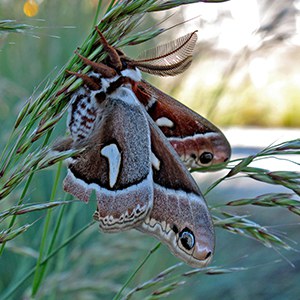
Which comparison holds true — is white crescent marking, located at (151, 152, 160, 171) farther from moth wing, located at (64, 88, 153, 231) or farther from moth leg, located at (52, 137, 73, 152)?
moth leg, located at (52, 137, 73, 152)

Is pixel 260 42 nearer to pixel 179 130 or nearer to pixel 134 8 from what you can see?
pixel 179 130

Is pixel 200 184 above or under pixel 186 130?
under

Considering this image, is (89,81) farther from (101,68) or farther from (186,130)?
(186,130)

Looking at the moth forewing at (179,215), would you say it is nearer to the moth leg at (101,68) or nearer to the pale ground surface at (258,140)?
the moth leg at (101,68)

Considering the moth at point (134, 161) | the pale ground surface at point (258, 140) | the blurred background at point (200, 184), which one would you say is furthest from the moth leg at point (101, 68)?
the pale ground surface at point (258, 140)

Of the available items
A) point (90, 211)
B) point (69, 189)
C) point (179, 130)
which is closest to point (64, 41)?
point (90, 211)

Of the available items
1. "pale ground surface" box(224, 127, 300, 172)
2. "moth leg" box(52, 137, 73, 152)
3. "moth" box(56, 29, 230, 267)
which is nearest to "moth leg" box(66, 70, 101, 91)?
"moth" box(56, 29, 230, 267)

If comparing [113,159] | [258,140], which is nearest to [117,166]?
[113,159]
